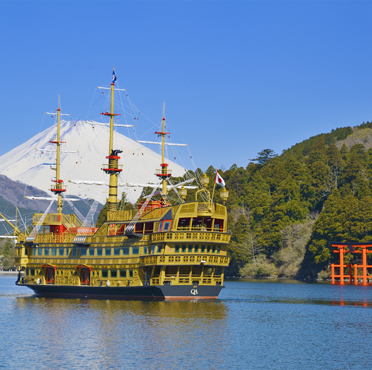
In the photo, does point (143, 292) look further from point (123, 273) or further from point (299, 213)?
point (299, 213)

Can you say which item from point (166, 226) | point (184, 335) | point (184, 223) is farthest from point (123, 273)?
point (184, 335)

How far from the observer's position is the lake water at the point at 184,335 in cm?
3234

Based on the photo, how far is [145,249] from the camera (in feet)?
196

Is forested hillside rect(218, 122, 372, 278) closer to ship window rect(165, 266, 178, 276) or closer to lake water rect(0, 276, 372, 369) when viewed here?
lake water rect(0, 276, 372, 369)

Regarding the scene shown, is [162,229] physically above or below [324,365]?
above

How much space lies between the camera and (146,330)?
40.8 meters

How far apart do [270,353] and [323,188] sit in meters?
101

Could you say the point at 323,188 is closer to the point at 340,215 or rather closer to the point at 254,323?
the point at 340,215

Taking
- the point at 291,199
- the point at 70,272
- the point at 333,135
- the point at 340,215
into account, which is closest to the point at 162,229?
the point at 70,272

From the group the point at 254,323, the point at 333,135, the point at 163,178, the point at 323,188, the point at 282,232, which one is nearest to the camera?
the point at 254,323

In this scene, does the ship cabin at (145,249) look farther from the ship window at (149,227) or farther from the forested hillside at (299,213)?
the forested hillside at (299,213)

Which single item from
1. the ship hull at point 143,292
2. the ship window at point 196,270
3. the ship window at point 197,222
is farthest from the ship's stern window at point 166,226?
the ship hull at point 143,292

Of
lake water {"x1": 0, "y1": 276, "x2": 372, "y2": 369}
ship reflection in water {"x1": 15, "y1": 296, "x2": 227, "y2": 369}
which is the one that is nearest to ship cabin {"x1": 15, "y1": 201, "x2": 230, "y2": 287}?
ship reflection in water {"x1": 15, "y1": 296, "x2": 227, "y2": 369}

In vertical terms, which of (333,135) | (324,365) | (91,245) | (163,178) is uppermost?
(333,135)
